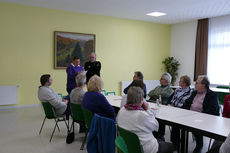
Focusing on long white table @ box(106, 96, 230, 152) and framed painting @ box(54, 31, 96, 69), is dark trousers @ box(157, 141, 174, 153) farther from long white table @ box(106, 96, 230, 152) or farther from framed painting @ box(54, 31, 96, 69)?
framed painting @ box(54, 31, 96, 69)

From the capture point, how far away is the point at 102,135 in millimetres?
2562

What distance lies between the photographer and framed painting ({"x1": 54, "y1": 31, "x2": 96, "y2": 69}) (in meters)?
7.14

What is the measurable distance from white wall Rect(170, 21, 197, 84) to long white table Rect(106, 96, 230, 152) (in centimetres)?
620

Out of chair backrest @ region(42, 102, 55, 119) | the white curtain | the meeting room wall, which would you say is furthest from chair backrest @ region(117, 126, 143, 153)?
the white curtain

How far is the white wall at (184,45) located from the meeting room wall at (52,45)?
18.6 inches

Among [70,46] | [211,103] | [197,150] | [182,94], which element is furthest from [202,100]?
[70,46]

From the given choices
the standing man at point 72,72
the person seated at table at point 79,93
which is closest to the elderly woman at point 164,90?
the person seated at table at point 79,93

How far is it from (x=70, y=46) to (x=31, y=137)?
3844mm

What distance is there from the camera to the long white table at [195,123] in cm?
216

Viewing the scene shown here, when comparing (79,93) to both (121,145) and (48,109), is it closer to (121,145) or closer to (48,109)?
(48,109)

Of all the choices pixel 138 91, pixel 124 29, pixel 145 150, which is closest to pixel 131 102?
pixel 138 91

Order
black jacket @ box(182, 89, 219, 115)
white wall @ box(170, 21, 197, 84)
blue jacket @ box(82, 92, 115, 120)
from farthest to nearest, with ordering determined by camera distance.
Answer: white wall @ box(170, 21, 197, 84), black jacket @ box(182, 89, 219, 115), blue jacket @ box(82, 92, 115, 120)

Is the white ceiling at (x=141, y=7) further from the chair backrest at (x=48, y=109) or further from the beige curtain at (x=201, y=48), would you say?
the chair backrest at (x=48, y=109)

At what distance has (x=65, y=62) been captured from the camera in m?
7.29
